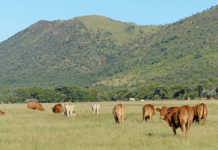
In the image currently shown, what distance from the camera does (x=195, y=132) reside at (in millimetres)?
20938

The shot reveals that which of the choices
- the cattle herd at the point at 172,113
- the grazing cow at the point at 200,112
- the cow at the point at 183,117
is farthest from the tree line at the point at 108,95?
the cow at the point at 183,117

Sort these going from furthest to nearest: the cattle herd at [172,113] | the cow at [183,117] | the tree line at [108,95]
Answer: the tree line at [108,95], the cattle herd at [172,113], the cow at [183,117]

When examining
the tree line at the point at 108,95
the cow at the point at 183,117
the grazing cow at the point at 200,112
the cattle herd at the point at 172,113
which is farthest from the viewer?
the tree line at the point at 108,95

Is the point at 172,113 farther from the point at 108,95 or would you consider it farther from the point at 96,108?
the point at 108,95

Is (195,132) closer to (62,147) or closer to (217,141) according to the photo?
(217,141)

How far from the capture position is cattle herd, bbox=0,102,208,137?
59.1ft

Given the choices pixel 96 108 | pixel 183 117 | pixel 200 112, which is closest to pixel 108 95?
pixel 96 108

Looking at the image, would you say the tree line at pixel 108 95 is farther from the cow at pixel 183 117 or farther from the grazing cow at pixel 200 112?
the cow at pixel 183 117

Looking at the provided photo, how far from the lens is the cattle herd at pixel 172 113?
1802cm

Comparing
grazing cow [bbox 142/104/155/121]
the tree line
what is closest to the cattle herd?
grazing cow [bbox 142/104/155/121]

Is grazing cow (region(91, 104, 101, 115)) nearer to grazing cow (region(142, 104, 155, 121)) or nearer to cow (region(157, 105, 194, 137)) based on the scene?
grazing cow (region(142, 104, 155, 121))

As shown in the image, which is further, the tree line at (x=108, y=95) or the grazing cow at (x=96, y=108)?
the tree line at (x=108, y=95)

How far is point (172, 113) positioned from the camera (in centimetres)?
1919

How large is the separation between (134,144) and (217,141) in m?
3.75
